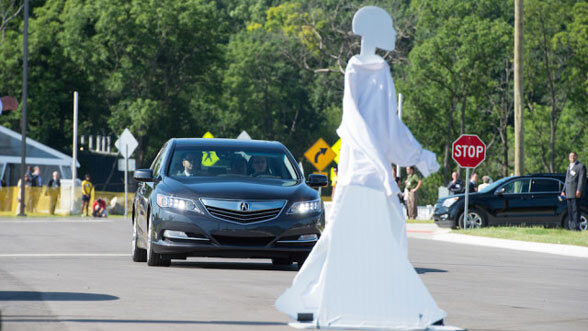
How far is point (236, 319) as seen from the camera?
890 centimetres

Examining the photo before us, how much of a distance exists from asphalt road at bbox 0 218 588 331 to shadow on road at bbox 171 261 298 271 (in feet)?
0.04

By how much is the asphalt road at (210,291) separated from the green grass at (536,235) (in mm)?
3792

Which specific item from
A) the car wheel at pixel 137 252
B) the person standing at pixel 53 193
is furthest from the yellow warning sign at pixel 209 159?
the person standing at pixel 53 193

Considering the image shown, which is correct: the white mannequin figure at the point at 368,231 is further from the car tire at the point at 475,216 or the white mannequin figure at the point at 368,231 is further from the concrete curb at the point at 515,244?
the car tire at the point at 475,216

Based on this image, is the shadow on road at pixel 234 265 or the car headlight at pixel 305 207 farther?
the shadow on road at pixel 234 265

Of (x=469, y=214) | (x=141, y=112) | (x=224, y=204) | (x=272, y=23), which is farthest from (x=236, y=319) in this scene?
(x=272, y=23)

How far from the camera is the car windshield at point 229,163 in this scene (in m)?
14.4

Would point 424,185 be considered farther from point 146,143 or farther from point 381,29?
point 381,29

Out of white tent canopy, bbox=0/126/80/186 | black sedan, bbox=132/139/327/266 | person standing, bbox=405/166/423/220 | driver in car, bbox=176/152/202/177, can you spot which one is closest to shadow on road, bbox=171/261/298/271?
black sedan, bbox=132/139/327/266

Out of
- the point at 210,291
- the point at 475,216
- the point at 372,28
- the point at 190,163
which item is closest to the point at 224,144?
the point at 190,163

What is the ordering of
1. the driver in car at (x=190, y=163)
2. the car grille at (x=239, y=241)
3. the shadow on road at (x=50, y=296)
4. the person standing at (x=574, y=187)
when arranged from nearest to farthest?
the shadow on road at (x=50, y=296), the car grille at (x=239, y=241), the driver in car at (x=190, y=163), the person standing at (x=574, y=187)

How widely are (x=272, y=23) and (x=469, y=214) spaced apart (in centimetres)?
5252

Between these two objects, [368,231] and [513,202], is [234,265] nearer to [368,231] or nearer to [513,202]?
[368,231]

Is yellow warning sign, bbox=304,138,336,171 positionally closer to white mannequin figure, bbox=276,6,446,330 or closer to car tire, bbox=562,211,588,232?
car tire, bbox=562,211,588,232
